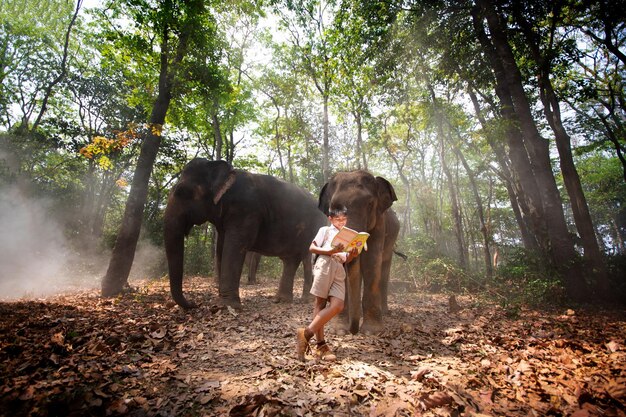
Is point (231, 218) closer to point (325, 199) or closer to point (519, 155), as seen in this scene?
point (325, 199)

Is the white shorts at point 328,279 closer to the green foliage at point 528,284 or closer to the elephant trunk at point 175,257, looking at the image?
the elephant trunk at point 175,257

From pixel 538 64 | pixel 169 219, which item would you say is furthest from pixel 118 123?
pixel 538 64

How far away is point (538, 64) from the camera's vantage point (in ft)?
34.6

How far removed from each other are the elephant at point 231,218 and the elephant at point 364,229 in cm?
239

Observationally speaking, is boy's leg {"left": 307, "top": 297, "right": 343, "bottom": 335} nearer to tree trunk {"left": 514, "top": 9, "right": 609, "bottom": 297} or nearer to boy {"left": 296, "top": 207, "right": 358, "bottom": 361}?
boy {"left": 296, "top": 207, "right": 358, "bottom": 361}

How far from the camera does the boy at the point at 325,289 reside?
155 inches

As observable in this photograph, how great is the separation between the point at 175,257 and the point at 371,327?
4572 mm

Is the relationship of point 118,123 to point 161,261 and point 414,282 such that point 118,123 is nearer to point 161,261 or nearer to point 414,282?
point 161,261

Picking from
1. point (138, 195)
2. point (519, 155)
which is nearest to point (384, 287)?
point (519, 155)

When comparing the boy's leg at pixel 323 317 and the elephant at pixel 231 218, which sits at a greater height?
the elephant at pixel 231 218

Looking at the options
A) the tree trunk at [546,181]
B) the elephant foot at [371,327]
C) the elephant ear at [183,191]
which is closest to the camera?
the elephant foot at [371,327]

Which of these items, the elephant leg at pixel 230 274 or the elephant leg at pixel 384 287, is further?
the elephant leg at pixel 384 287

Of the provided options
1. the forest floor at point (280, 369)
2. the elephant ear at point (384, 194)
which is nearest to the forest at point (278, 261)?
the forest floor at point (280, 369)

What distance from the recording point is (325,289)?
4.03 meters
